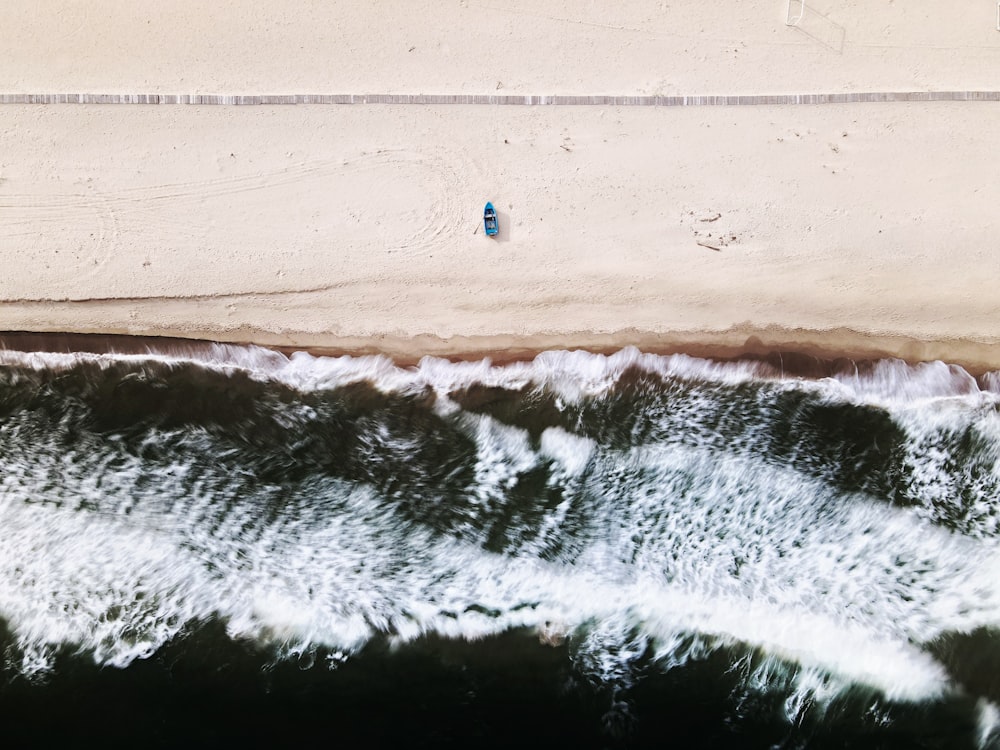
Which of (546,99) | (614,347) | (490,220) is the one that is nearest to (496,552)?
(614,347)

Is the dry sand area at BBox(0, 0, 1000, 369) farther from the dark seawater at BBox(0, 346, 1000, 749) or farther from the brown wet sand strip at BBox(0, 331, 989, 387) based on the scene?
the dark seawater at BBox(0, 346, 1000, 749)

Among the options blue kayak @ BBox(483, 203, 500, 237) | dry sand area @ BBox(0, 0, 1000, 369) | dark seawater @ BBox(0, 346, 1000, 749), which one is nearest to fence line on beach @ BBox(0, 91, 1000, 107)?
dry sand area @ BBox(0, 0, 1000, 369)

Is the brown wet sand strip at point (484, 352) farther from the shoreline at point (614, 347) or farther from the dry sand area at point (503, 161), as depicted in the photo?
the dry sand area at point (503, 161)

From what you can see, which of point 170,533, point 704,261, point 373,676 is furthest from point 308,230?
point 373,676

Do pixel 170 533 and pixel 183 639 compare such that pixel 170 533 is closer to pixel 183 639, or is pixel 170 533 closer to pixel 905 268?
pixel 183 639

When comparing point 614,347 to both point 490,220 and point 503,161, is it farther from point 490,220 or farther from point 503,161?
point 503,161

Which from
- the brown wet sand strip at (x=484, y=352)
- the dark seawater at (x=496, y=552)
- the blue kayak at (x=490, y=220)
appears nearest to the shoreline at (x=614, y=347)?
the brown wet sand strip at (x=484, y=352)
